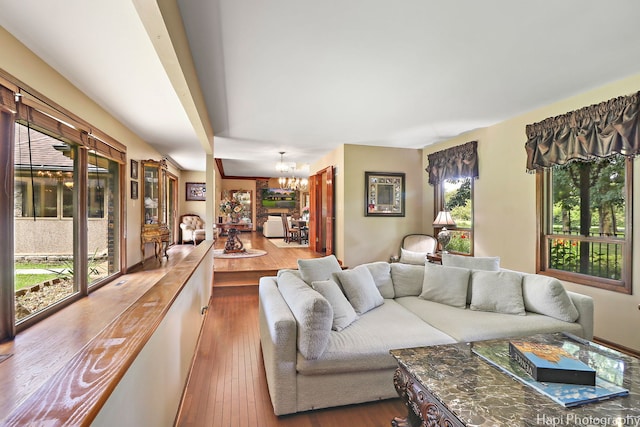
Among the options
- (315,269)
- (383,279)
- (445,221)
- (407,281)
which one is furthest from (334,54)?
(445,221)

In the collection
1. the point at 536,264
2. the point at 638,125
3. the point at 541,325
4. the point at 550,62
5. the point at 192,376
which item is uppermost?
the point at 550,62

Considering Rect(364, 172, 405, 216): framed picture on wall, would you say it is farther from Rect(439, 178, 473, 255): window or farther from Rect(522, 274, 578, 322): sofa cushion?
Rect(522, 274, 578, 322): sofa cushion

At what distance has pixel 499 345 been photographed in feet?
6.02

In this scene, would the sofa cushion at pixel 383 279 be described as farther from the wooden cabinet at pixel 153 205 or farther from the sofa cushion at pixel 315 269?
the wooden cabinet at pixel 153 205

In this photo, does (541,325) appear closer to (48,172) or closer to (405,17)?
(405,17)

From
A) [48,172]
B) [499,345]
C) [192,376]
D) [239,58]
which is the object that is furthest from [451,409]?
[48,172]

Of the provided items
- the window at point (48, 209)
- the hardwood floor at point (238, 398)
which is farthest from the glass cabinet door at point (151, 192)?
the hardwood floor at point (238, 398)

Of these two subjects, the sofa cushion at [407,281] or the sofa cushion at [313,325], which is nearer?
the sofa cushion at [313,325]

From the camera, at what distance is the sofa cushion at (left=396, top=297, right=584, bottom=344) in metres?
2.24

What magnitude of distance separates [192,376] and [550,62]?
396 cm

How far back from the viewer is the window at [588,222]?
2996 millimetres

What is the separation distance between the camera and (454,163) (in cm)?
507

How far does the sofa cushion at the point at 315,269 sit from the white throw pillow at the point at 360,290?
0.12 meters

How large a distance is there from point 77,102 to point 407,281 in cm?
423
